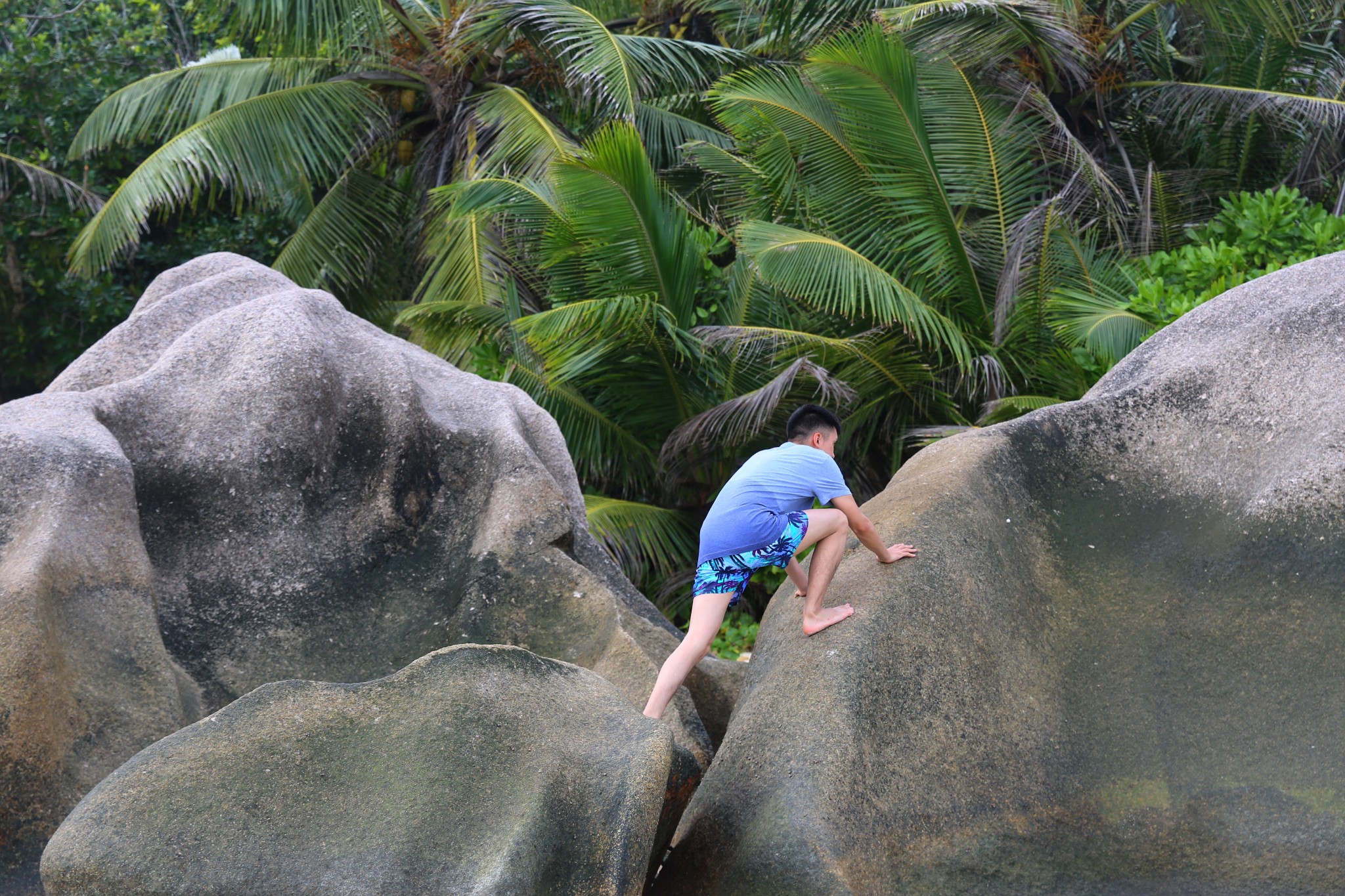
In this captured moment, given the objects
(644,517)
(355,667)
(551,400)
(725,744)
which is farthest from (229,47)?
(725,744)

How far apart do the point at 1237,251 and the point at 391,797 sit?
7.31 metres

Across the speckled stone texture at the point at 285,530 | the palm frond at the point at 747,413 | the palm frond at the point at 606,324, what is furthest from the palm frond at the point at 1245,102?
the speckled stone texture at the point at 285,530

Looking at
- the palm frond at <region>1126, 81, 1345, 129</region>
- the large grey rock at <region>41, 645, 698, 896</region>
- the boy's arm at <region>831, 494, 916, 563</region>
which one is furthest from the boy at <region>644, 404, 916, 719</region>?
the palm frond at <region>1126, 81, 1345, 129</region>

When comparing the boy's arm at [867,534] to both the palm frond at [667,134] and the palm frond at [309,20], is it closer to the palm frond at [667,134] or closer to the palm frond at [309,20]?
the palm frond at [667,134]

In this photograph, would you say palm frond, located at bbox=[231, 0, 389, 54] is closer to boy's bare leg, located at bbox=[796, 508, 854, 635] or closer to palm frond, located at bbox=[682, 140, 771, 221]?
palm frond, located at bbox=[682, 140, 771, 221]

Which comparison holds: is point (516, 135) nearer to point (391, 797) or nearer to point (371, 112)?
point (371, 112)

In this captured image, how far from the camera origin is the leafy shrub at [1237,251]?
27.6 feet

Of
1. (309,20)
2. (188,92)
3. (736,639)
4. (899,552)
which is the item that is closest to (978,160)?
(736,639)

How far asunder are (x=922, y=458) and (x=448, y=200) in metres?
7.02

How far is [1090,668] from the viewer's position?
469 centimetres

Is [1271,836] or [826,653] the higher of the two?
[826,653]

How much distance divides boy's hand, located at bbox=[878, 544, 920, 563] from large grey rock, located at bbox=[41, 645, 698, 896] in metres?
1.16

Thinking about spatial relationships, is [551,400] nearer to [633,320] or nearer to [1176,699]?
[633,320]

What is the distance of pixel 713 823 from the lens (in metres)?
4.18
